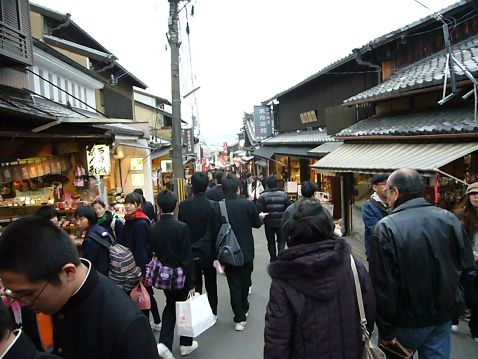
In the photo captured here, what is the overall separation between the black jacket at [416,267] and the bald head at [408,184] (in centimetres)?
12

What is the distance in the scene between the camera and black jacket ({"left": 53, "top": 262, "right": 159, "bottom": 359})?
188 centimetres

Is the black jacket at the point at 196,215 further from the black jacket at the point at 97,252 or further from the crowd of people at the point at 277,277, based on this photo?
the black jacket at the point at 97,252

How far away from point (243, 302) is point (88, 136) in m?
5.12

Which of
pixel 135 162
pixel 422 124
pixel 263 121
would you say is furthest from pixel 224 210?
pixel 263 121

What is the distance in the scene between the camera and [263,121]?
25.8 metres

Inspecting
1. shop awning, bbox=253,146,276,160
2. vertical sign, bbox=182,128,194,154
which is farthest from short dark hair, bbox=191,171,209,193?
vertical sign, bbox=182,128,194,154

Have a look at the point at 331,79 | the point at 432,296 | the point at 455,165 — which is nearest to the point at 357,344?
the point at 432,296

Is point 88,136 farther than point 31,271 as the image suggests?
Yes

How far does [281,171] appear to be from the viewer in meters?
24.6

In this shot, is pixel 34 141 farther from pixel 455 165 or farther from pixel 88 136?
pixel 455 165

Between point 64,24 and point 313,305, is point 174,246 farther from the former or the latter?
point 64,24

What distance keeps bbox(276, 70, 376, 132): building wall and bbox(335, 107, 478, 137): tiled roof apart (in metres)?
2.38

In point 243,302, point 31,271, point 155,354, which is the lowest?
point 243,302

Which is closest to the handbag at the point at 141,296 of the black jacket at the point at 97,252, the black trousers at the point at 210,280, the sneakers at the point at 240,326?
the black jacket at the point at 97,252
